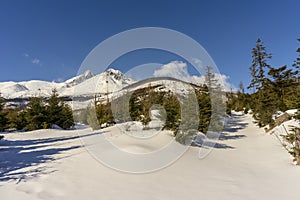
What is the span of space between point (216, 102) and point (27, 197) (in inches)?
513

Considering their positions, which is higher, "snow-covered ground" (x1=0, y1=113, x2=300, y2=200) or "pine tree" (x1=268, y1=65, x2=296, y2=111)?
"pine tree" (x1=268, y1=65, x2=296, y2=111)

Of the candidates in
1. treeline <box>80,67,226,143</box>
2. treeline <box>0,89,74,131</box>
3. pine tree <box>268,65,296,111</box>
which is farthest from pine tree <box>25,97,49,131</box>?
pine tree <box>268,65,296,111</box>

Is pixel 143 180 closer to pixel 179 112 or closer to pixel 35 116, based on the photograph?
pixel 179 112

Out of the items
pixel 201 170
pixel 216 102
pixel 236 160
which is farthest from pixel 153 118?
pixel 201 170

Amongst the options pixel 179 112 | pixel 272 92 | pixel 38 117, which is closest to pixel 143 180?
pixel 179 112

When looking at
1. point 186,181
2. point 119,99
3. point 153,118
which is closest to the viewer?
point 186,181

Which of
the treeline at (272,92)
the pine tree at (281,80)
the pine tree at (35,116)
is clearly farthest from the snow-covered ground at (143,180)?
the pine tree at (281,80)

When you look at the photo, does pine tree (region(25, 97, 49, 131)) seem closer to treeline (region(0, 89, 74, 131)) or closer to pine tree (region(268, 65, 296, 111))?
treeline (region(0, 89, 74, 131))

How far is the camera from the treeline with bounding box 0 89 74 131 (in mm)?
16439

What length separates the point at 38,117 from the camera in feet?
53.9

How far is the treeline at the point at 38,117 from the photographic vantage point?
16.4 metres

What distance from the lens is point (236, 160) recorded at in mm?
8258

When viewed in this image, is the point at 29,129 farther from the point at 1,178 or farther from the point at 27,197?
the point at 27,197

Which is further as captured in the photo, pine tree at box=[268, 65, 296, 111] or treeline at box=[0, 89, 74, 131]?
pine tree at box=[268, 65, 296, 111]
